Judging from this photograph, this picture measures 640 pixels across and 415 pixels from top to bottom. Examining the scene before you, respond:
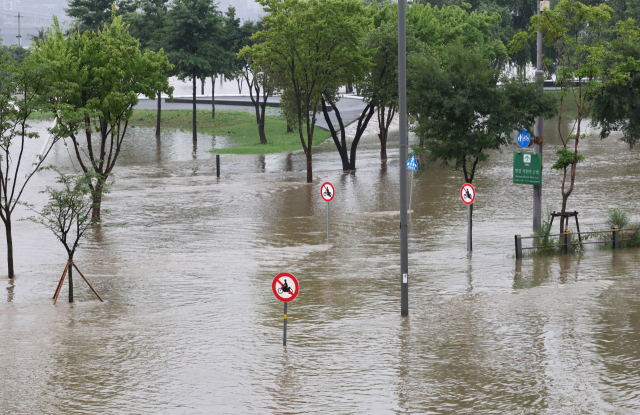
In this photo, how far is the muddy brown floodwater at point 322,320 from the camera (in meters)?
10.8

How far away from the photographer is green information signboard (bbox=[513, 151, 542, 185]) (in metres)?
23.4

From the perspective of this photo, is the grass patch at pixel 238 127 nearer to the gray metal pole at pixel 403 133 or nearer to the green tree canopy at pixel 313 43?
the green tree canopy at pixel 313 43

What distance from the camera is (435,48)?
46375 millimetres

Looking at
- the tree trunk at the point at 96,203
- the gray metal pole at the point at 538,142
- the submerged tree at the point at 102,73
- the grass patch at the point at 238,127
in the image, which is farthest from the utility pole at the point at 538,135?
the grass patch at the point at 238,127

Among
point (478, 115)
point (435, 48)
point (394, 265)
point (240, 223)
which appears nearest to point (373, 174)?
point (435, 48)

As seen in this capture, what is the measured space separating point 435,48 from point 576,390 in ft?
125

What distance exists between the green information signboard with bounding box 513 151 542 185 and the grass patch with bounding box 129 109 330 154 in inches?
1265

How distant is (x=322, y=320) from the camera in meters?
14.9

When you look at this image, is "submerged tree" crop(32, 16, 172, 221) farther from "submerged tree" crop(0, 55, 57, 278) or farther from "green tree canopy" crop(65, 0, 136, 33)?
"green tree canopy" crop(65, 0, 136, 33)

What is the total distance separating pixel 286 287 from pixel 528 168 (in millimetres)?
13009

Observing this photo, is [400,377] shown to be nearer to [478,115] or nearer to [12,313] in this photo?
[12,313]

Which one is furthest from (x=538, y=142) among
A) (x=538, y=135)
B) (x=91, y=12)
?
(x=91, y=12)

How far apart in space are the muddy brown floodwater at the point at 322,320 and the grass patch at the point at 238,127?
86.9ft

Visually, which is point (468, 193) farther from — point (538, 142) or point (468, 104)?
point (538, 142)
